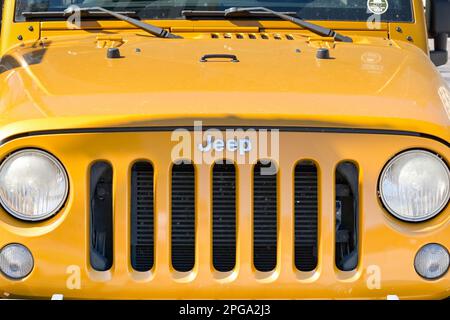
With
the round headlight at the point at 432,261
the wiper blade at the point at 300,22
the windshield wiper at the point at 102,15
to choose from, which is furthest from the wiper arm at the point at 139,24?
the round headlight at the point at 432,261

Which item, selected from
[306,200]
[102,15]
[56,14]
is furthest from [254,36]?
[306,200]

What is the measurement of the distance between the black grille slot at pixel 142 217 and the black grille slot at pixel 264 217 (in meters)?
0.31

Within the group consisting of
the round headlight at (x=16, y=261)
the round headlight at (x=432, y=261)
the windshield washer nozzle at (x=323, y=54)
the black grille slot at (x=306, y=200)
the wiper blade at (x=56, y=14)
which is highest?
the wiper blade at (x=56, y=14)

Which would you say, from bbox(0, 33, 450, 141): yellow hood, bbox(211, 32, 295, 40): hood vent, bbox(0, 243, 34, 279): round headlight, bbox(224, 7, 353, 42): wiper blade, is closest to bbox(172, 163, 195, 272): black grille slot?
bbox(0, 33, 450, 141): yellow hood

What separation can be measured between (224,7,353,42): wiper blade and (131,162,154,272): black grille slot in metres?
1.40

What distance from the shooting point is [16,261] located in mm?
2828

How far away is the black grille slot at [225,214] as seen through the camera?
9.43 feet

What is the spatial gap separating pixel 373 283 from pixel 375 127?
46cm

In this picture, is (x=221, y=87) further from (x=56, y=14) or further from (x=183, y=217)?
(x=56, y=14)

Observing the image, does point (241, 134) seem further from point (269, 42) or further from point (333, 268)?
point (269, 42)

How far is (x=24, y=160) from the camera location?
2775mm

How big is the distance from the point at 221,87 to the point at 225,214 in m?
0.41

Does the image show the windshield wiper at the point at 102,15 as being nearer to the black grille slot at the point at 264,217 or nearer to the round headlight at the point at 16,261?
the black grille slot at the point at 264,217

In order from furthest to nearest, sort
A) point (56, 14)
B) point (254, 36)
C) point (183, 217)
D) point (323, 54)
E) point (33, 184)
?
1. point (56, 14)
2. point (254, 36)
3. point (323, 54)
4. point (183, 217)
5. point (33, 184)
